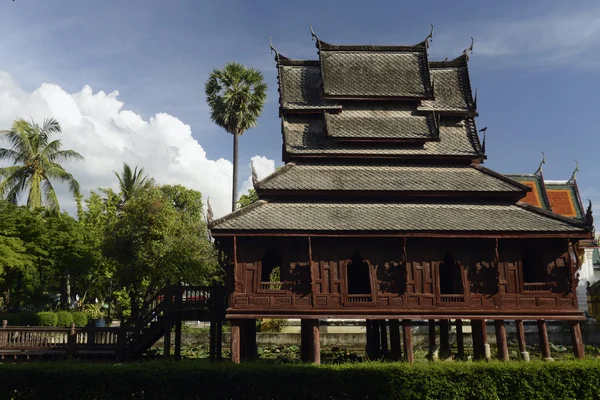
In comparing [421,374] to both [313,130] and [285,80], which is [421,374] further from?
[285,80]

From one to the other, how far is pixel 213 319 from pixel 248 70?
76.4 ft

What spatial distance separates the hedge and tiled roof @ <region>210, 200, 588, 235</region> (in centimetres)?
547

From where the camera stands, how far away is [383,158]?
20219 mm

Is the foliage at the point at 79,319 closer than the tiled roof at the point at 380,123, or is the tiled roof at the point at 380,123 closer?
the tiled roof at the point at 380,123

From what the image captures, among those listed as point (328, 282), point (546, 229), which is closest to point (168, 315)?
point (328, 282)

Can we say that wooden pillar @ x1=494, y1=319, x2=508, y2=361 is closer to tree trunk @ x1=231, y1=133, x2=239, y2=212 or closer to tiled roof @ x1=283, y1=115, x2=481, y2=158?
tiled roof @ x1=283, y1=115, x2=481, y2=158

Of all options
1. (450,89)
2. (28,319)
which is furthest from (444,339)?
(28,319)

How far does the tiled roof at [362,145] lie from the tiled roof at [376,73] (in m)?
1.72

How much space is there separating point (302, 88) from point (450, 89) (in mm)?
6727

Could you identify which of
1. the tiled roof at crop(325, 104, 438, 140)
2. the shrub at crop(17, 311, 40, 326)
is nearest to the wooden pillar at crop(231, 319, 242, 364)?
the tiled roof at crop(325, 104, 438, 140)

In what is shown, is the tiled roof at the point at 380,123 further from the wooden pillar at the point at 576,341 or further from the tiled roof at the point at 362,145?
the wooden pillar at the point at 576,341

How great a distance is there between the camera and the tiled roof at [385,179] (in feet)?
60.4

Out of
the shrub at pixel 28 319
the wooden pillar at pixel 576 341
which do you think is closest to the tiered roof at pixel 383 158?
the wooden pillar at pixel 576 341

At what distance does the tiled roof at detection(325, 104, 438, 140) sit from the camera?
20.2 meters
